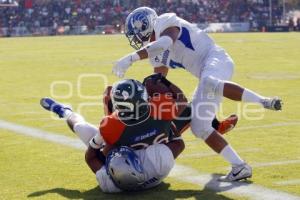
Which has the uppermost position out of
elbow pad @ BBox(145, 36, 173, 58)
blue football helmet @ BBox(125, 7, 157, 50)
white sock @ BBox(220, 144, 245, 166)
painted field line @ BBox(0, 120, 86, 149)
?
blue football helmet @ BBox(125, 7, 157, 50)

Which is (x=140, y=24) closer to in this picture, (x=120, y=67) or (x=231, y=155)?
(x=120, y=67)

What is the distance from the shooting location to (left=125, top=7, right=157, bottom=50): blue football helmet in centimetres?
584

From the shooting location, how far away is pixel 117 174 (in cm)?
490

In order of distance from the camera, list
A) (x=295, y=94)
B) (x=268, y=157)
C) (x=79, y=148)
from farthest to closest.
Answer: (x=295, y=94) < (x=79, y=148) < (x=268, y=157)

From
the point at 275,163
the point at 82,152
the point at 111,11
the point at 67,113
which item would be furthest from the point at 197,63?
the point at 111,11

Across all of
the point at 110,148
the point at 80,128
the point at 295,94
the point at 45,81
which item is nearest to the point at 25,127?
the point at 80,128

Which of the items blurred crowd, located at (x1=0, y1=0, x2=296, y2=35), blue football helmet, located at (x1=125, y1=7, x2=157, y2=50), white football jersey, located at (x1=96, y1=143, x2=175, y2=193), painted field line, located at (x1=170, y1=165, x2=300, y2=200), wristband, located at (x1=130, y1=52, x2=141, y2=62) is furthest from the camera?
blurred crowd, located at (x1=0, y1=0, x2=296, y2=35)

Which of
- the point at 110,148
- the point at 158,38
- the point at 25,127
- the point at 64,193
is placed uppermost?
the point at 158,38

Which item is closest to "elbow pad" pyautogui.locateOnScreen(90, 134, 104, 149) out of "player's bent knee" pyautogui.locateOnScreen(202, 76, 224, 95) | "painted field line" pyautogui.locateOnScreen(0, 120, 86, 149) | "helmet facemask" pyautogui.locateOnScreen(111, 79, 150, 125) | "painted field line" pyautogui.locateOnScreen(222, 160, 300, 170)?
"helmet facemask" pyautogui.locateOnScreen(111, 79, 150, 125)

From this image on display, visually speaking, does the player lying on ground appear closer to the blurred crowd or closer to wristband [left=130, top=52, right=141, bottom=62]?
wristband [left=130, top=52, right=141, bottom=62]

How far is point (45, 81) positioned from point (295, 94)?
18.4 ft

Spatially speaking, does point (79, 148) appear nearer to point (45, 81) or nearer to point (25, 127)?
point (25, 127)

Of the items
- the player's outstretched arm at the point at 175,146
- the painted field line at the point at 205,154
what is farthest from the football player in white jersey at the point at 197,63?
the painted field line at the point at 205,154

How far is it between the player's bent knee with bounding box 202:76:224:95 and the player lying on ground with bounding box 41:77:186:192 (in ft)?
1.17
